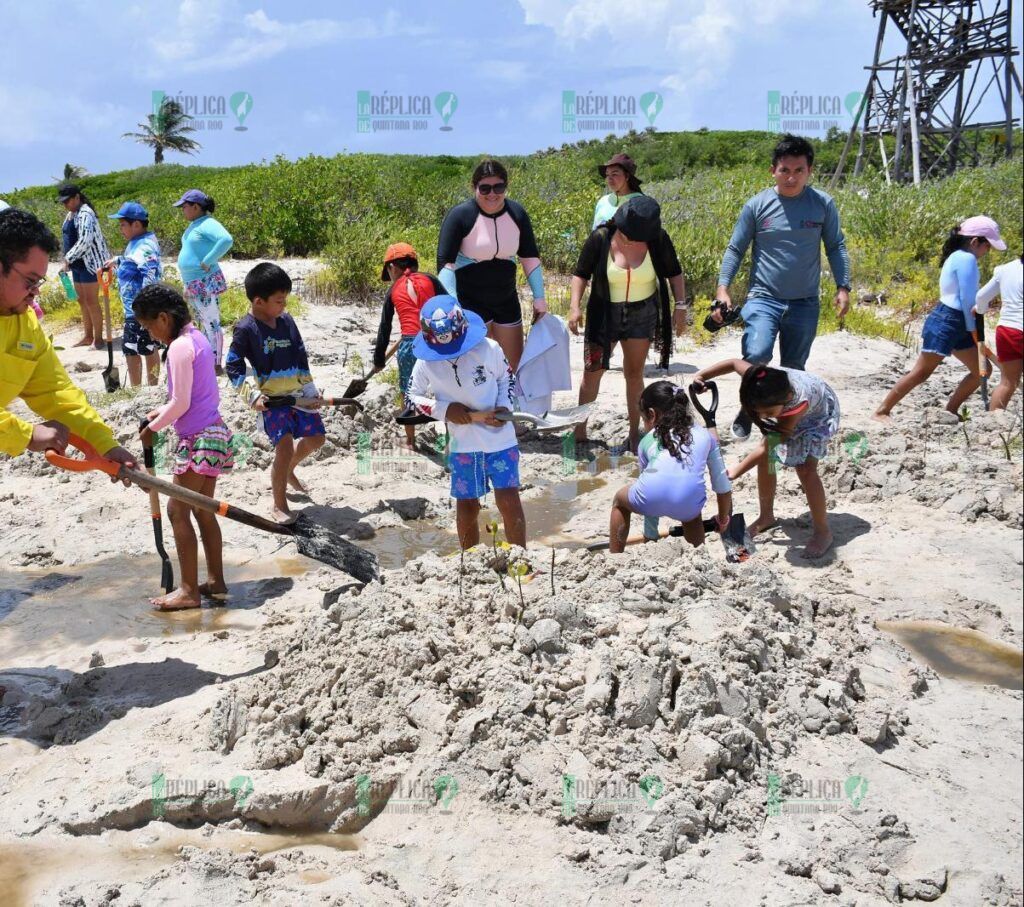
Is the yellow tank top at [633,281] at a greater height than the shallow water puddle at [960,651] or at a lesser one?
greater

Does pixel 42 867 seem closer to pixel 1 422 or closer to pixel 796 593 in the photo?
pixel 1 422

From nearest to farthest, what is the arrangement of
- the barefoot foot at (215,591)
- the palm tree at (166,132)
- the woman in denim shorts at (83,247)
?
the barefoot foot at (215,591)
the woman in denim shorts at (83,247)
the palm tree at (166,132)

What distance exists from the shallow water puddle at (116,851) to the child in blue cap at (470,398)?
1.90 metres

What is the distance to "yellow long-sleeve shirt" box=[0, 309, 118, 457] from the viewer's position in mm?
3701

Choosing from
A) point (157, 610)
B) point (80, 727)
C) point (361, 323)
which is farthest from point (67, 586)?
point (361, 323)

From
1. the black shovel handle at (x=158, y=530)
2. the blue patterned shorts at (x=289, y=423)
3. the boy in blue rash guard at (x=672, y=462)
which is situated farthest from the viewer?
the blue patterned shorts at (x=289, y=423)

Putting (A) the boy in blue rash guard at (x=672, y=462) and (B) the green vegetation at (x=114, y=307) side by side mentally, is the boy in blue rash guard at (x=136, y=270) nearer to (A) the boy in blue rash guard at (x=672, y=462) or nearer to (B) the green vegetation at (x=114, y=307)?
(B) the green vegetation at (x=114, y=307)

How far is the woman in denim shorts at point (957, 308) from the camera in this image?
22.0 feet

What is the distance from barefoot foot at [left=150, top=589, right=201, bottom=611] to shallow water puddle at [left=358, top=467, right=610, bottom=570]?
41.6 inches

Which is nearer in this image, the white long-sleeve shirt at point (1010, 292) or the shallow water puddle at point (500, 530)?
the shallow water puddle at point (500, 530)

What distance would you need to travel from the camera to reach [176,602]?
4.85 meters

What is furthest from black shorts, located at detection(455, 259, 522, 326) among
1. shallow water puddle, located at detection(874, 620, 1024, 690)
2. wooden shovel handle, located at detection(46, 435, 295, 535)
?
shallow water puddle, located at detection(874, 620, 1024, 690)

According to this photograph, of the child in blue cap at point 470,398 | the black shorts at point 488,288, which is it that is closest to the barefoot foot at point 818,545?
the child in blue cap at point 470,398

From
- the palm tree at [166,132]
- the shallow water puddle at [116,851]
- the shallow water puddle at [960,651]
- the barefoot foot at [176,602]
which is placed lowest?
the shallow water puddle at [116,851]
